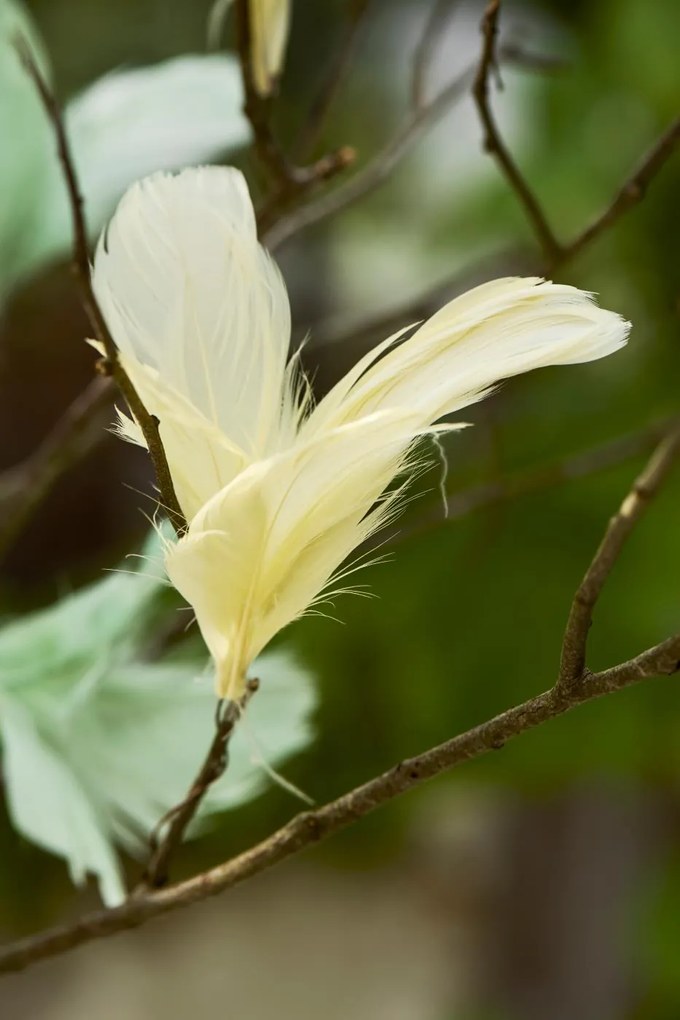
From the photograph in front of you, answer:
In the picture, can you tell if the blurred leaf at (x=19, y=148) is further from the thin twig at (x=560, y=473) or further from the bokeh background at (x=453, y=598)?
the thin twig at (x=560, y=473)

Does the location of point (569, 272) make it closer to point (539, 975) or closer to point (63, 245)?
point (63, 245)

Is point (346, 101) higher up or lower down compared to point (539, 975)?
higher up

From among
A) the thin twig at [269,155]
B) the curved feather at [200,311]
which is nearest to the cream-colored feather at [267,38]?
the thin twig at [269,155]

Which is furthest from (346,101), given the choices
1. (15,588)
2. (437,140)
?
(15,588)

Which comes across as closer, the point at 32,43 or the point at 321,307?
the point at 32,43

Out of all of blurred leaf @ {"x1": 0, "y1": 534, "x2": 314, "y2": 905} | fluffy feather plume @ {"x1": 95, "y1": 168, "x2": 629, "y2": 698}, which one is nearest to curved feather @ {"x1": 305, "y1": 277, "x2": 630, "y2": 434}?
fluffy feather plume @ {"x1": 95, "y1": 168, "x2": 629, "y2": 698}

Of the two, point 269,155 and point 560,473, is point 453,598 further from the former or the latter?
point 269,155
